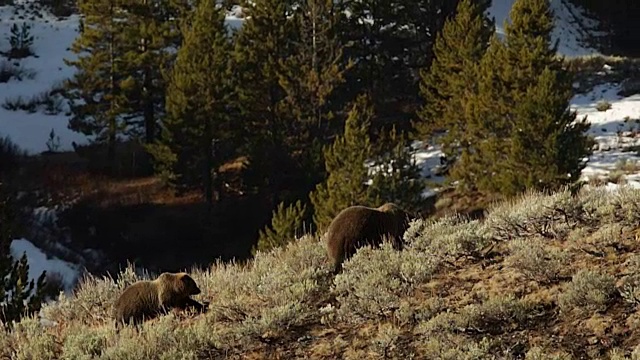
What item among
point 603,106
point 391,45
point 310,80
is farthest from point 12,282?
point 603,106

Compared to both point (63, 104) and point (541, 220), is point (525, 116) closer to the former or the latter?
point (541, 220)

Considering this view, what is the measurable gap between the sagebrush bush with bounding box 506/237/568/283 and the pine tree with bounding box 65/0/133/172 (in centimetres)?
2701

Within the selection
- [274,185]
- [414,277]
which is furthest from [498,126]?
[414,277]

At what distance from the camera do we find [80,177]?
30078mm

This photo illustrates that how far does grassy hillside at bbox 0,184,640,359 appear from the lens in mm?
4379

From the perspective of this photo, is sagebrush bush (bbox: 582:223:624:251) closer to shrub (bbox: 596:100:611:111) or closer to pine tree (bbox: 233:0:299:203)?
pine tree (bbox: 233:0:299:203)

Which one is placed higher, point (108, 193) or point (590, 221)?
point (590, 221)

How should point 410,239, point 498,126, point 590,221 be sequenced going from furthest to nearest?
point 498,126
point 410,239
point 590,221

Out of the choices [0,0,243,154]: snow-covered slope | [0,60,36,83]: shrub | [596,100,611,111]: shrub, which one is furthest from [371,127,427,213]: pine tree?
[0,60,36,83]: shrub

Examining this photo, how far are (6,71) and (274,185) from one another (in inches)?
789

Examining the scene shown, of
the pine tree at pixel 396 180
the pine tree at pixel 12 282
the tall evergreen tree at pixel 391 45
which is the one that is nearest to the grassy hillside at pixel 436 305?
the pine tree at pixel 12 282

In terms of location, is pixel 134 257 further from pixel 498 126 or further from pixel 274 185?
pixel 498 126

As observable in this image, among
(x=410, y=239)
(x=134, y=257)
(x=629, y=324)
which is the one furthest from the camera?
(x=134, y=257)

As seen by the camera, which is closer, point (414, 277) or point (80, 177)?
point (414, 277)
